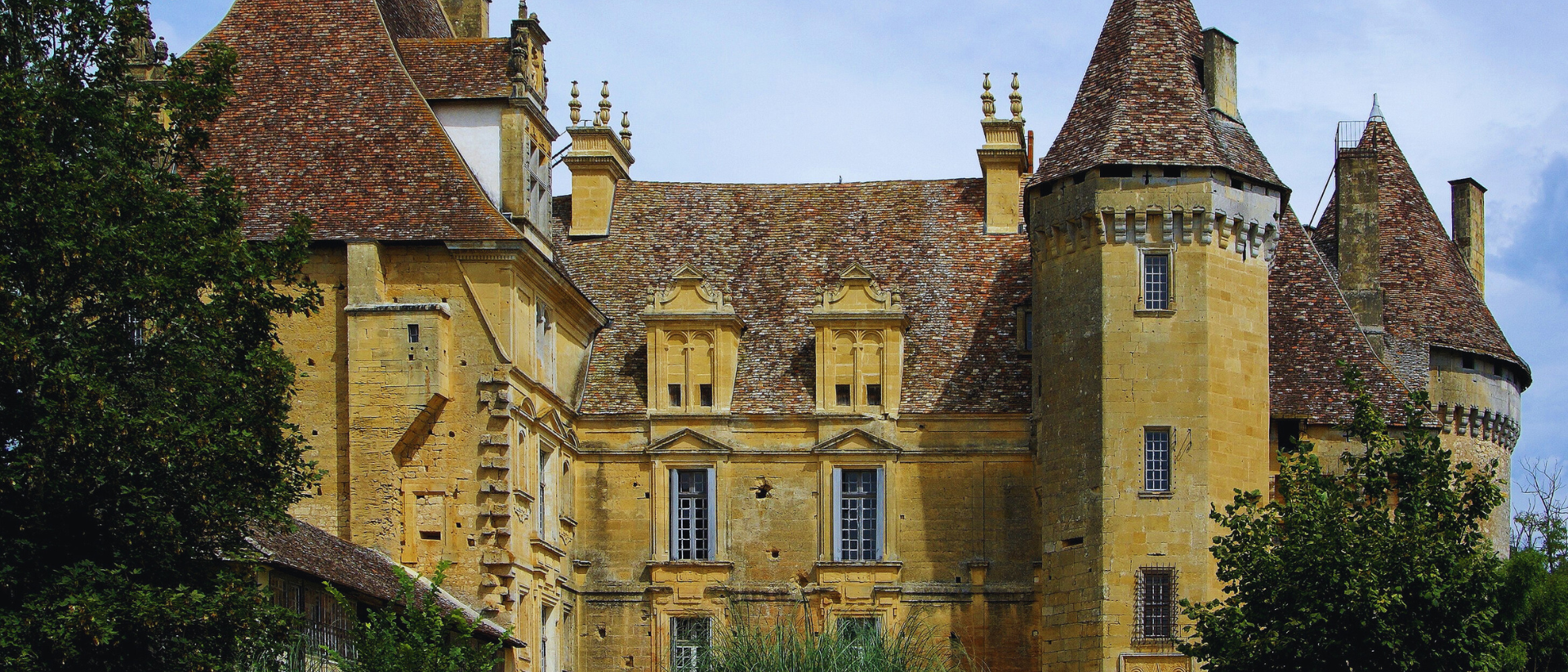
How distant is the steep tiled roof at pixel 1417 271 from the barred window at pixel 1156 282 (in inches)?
276

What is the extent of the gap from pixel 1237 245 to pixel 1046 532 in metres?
5.88

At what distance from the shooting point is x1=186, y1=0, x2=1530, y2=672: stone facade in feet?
134

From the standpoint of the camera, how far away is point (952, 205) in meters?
48.7

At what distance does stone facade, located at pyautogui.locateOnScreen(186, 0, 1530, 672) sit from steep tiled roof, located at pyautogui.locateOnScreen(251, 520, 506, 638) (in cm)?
88

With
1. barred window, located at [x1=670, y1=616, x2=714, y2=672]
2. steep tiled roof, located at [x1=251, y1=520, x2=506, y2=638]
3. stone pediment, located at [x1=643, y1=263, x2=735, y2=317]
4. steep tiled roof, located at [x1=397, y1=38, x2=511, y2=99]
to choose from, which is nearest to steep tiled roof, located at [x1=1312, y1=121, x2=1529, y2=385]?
stone pediment, located at [x1=643, y1=263, x2=735, y2=317]

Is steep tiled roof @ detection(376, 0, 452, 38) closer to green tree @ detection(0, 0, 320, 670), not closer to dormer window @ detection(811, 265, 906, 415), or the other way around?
dormer window @ detection(811, 265, 906, 415)

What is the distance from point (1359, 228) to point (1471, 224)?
4.34 metres

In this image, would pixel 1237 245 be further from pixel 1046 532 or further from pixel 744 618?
pixel 744 618

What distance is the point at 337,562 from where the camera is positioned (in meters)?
36.5

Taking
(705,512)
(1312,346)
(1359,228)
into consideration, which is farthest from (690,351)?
(1359,228)

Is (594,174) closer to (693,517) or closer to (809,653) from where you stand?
(693,517)

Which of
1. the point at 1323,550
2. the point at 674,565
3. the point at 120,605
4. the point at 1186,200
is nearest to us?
the point at 120,605

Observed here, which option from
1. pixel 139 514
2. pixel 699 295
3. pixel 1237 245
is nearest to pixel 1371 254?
pixel 1237 245

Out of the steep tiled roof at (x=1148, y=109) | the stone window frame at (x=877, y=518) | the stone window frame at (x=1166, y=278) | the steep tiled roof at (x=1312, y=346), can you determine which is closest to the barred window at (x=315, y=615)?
the stone window frame at (x=877, y=518)
